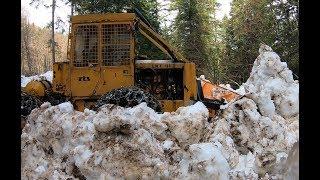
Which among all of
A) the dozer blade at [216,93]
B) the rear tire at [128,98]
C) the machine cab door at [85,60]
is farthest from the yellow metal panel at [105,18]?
the dozer blade at [216,93]

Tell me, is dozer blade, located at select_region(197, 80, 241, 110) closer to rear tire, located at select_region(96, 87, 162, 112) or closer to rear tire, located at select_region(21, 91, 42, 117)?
rear tire, located at select_region(96, 87, 162, 112)

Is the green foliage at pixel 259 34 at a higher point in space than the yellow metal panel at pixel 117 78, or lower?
higher

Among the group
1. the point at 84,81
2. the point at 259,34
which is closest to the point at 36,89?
the point at 84,81

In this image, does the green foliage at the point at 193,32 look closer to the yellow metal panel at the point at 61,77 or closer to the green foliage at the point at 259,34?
the green foliage at the point at 259,34

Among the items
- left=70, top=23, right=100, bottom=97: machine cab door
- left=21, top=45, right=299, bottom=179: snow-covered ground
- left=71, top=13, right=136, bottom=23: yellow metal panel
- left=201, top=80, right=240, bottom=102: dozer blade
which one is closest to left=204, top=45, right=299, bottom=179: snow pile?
left=21, top=45, right=299, bottom=179: snow-covered ground

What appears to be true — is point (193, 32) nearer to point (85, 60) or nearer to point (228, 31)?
point (228, 31)

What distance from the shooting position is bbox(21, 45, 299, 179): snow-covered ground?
445cm

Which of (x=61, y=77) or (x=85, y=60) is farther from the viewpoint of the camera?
(x=61, y=77)

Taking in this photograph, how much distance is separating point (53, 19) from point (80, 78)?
22.4 metres

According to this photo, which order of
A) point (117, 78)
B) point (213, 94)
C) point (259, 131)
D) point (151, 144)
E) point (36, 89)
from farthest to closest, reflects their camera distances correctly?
point (213, 94)
point (36, 89)
point (117, 78)
point (259, 131)
point (151, 144)

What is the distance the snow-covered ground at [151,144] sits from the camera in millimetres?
4445

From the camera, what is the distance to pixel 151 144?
15.6ft
